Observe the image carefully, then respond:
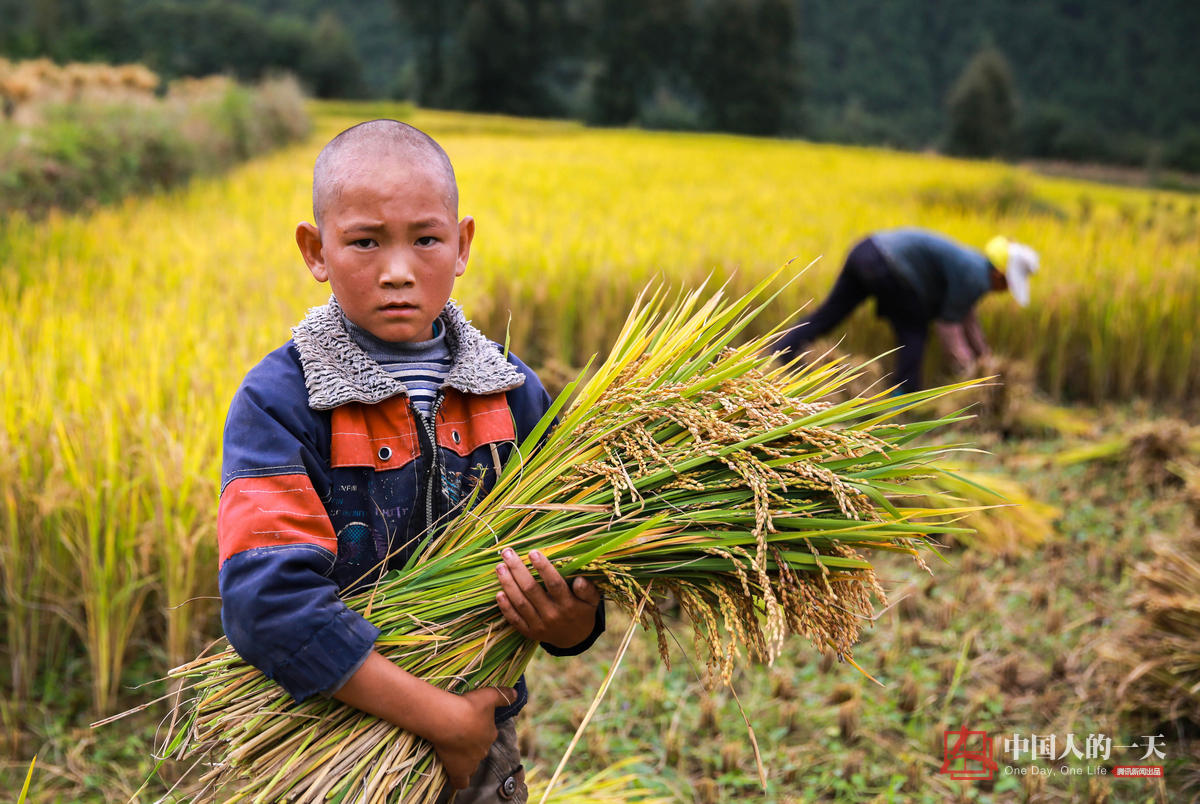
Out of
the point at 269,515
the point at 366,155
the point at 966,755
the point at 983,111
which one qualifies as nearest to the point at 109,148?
the point at 366,155

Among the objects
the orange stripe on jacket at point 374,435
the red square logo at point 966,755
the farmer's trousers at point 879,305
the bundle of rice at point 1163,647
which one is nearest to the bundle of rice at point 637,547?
the orange stripe on jacket at point 374,435

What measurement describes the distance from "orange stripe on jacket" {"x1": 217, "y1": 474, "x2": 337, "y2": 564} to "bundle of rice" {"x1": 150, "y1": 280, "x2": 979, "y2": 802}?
16 centimetres

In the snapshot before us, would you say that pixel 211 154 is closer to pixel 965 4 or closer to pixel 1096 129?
pixel 1096 129

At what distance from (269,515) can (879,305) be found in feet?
14.9

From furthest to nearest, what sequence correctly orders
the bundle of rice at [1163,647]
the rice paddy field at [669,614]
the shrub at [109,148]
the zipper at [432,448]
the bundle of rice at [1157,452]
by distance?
the shrub at [109,148] < the bundle of rice at [1157,452] < the bundle of rice at [1163,647] < the rice paddy field at [669,614] < the zipper at [432,448]

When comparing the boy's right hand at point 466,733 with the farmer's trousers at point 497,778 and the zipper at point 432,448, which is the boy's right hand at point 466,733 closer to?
the farmer's trousers at point 497,778

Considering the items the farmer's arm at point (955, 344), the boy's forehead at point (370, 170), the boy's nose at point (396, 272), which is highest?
the boy's forehead at point (370, 170)

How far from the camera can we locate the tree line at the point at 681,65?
3925cm

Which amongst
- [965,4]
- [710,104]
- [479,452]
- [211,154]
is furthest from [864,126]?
[479,452]

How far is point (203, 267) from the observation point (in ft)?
15.8

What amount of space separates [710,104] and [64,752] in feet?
143

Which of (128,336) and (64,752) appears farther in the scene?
(128,336)

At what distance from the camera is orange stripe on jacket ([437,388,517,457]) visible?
126cm

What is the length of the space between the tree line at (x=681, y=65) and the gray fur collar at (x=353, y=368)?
40295mm
